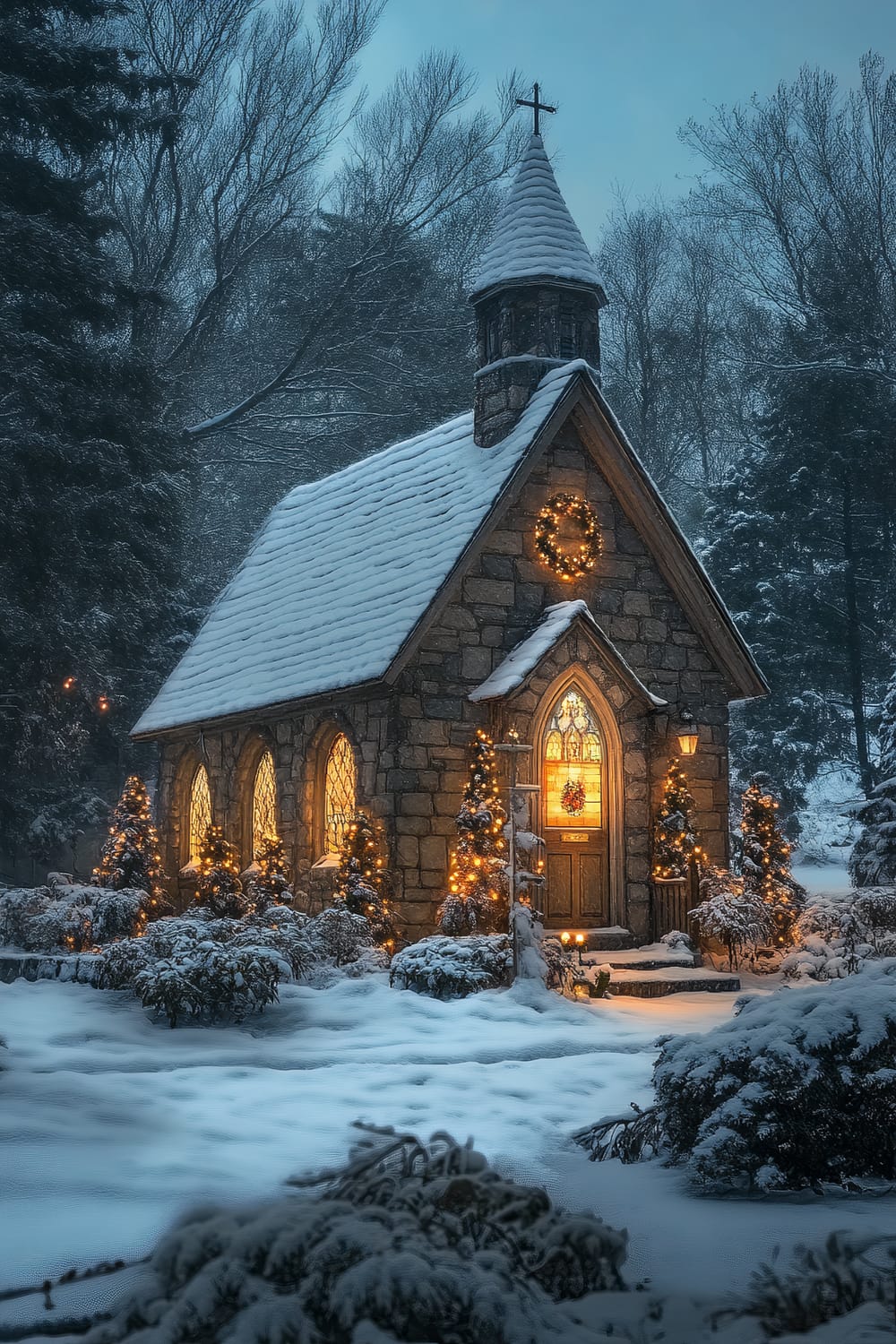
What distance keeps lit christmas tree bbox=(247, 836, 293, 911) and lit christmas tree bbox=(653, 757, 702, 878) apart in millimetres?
4391

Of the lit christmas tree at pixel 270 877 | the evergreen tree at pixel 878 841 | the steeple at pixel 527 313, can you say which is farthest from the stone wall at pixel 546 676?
the evergreen tree at pixel 878 841

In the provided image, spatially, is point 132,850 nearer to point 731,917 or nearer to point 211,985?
point 731,917

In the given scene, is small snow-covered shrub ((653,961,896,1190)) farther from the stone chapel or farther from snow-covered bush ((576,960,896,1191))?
the stone chapel

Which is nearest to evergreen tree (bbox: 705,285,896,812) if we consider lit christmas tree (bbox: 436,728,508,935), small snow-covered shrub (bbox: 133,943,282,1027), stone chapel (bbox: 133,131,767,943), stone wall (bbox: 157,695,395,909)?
stone chapel (bbox: 133,131,767,943)

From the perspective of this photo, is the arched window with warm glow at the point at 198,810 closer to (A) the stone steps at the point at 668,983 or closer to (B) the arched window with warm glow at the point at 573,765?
(B) the arched window with warm glow at the point at 573,765

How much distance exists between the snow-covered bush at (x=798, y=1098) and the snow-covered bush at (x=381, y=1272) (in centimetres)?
181

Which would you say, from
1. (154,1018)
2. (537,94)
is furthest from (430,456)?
(154,1018)

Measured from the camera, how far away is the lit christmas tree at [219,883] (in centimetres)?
1783

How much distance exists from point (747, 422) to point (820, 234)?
679cm

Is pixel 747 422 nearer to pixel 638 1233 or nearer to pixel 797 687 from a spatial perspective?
pixel 797 687

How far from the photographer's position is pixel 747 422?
36.7m

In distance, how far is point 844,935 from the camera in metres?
16.5

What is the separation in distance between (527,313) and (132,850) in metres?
9.04

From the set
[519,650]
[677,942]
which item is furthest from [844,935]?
[519,650]
